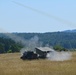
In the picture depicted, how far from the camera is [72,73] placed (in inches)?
893

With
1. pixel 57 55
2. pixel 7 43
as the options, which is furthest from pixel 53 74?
pixel 7 43

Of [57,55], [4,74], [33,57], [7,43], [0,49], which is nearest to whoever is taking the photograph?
[4,74]

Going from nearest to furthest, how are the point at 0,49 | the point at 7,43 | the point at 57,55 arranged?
1. the point at 57,55
2. the point at 0,49
3. the point at 7,43

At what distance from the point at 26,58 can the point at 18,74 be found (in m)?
23.9

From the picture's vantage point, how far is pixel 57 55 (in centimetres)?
4997

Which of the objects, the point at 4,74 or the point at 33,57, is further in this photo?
the point at 33,57

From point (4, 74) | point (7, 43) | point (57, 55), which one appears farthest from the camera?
point (7, 43)

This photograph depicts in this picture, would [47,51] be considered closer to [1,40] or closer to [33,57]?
[33,57]

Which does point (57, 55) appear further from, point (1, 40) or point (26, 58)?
point (1, 40)

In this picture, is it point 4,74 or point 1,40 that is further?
point 1,40

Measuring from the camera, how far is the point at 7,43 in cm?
14225

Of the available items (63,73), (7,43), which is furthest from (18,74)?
(7,43)

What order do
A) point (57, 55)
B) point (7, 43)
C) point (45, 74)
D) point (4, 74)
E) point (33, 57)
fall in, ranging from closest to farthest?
point (45, 74) → point (4, 74) → point (33, 57) → point (57, 55) → point (7, 43)

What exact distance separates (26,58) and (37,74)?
24.2 meters
